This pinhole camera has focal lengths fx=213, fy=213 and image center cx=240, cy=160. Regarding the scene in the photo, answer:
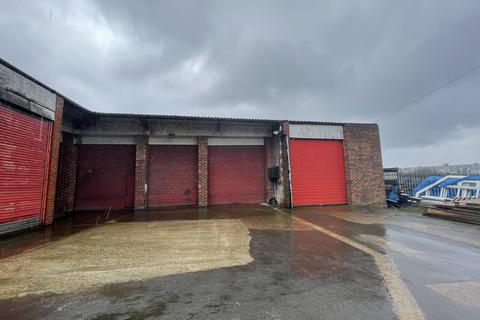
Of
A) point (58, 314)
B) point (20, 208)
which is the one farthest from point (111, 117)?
point (58, 314)

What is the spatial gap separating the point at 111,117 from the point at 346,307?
37.1 ft

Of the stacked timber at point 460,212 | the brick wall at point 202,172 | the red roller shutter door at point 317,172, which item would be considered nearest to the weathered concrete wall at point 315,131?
the red roller shutter door at point 317,172

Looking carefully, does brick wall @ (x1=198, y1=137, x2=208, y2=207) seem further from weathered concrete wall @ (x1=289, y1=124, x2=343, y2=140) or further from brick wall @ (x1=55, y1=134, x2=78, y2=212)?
brick wall @ (x1=55, y1=134, x2=78, y2=212)

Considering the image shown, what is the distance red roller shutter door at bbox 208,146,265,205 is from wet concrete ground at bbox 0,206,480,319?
5.57 m

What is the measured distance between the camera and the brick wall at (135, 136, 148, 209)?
10562mm

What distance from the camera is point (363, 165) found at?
11.4 m

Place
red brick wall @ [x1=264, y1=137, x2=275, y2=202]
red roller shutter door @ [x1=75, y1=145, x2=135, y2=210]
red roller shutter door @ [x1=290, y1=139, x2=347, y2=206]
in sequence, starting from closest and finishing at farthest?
red roller shutter door @ [x1=75, y1=145, x2=135, y2=210] < red roller shutter door @ [x1=290, y1=139, x2=347, y2=206] < red brick wall @ [x1=264, y1=137, x2=275, y2=202]

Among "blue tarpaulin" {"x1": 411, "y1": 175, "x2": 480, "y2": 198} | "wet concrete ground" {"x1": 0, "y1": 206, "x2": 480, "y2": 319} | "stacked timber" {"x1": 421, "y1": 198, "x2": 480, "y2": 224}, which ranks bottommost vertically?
"wet concrete ground" {"x1": 0, "y1": 206, "x2": 480, "y2": 319}

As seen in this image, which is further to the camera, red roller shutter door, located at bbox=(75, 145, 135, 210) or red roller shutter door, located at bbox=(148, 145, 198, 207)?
Answer: red roller shutter door, located at bbox=(148, 145, 198, 207)

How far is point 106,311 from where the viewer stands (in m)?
2.29

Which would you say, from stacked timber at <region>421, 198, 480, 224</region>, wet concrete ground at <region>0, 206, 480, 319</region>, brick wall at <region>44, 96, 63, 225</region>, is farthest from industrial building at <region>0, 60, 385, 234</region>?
wet concrete ground at <region>0, 206, 480, 319</region>

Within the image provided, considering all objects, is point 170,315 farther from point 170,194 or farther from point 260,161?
point 260,161

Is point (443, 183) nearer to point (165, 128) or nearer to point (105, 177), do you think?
point (165, 128)

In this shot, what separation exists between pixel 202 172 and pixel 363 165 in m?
8.59
